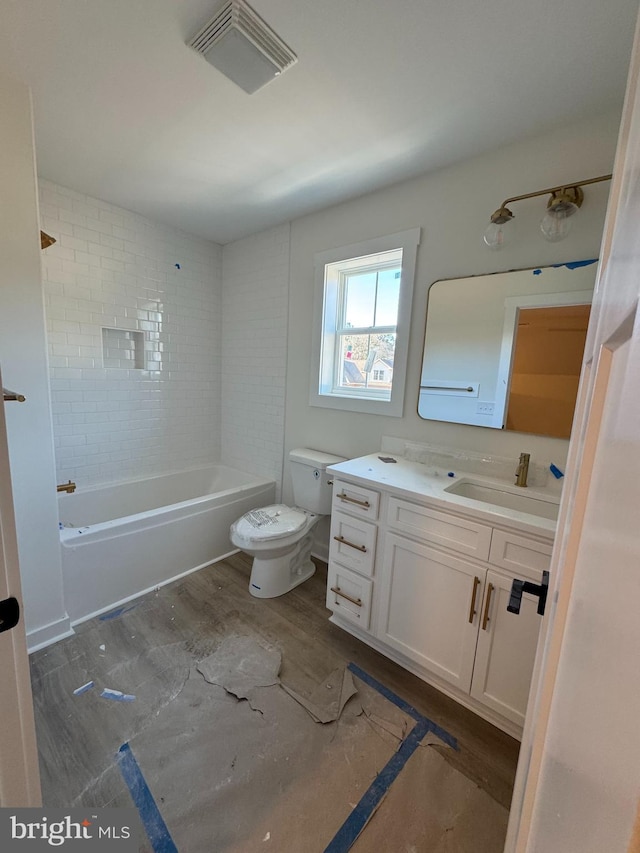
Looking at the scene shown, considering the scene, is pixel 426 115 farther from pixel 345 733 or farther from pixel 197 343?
pixel 345 733

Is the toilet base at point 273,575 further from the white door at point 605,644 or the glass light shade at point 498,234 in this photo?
the glass light shade at point 498,234

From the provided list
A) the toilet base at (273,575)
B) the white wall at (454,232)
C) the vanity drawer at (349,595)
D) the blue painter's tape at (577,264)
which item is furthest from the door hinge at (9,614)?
the blue painter's tape at (577,264)

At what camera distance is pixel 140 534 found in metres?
2.10

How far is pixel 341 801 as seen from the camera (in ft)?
3.74

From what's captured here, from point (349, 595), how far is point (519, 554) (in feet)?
2.91

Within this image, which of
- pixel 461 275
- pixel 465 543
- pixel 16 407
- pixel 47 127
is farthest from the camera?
Answer: pixel 461 275

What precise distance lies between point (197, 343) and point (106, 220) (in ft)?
3.45

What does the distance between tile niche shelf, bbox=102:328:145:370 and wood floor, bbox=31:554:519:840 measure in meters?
1.69

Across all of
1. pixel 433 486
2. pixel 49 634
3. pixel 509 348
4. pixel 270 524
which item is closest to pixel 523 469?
pixel 433 486

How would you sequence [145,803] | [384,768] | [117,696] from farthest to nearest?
[117,696] < [384,768] < [145,803]

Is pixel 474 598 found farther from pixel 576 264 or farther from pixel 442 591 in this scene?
pixel 576 264

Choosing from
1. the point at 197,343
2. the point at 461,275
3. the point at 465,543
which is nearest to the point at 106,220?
the point at 197,343

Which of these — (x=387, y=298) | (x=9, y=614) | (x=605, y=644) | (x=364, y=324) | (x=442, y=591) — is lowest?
(x=442, y=591)

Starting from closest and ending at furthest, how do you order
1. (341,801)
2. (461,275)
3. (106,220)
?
(341,801) → (461,275) → (106,220)
